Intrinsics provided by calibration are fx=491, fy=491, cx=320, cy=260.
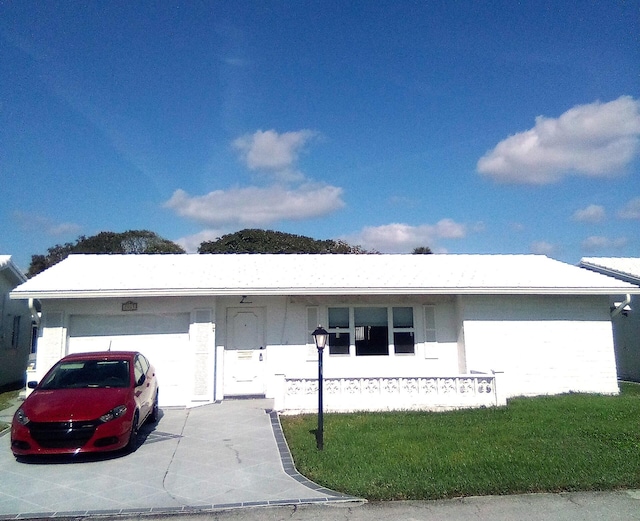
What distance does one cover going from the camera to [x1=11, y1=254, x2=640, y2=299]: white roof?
11.8m

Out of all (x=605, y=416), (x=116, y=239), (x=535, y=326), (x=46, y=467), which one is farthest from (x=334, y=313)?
(x=116, y=239)

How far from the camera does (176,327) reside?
12.1 meters

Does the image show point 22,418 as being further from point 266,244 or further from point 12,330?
point 266,244

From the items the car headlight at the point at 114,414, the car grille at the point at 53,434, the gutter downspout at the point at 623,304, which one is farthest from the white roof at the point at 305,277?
the car grille at the point at 53,434

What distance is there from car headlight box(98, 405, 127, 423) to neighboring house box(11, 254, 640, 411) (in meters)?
4.29

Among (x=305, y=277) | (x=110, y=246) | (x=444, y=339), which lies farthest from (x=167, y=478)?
(x=110, y=246)

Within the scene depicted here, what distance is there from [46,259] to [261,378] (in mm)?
38826

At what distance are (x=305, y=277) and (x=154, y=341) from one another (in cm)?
415

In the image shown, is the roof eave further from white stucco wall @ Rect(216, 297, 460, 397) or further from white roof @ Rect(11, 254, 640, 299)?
white stucco wall @ Rect(216, 297, 460, 397)

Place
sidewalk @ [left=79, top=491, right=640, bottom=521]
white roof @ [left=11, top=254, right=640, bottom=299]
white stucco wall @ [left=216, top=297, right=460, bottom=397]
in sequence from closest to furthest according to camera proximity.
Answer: sidewalk @ [left=79, top=491, right=640, bottom=521] < white roof @ [left=11, top=254, right=640, bottom=299] < white stucco wall @ [left=216, top=297, right=460, bottom=397]

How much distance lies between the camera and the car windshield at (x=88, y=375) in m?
8.18

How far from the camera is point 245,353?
12453 mm

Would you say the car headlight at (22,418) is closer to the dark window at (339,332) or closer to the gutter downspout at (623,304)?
the dark window at (339,332)

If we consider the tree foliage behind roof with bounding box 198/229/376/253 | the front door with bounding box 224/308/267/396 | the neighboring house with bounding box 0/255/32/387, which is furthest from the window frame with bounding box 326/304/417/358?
the tree foliage behind roof with bounding box 198/229/376/253
